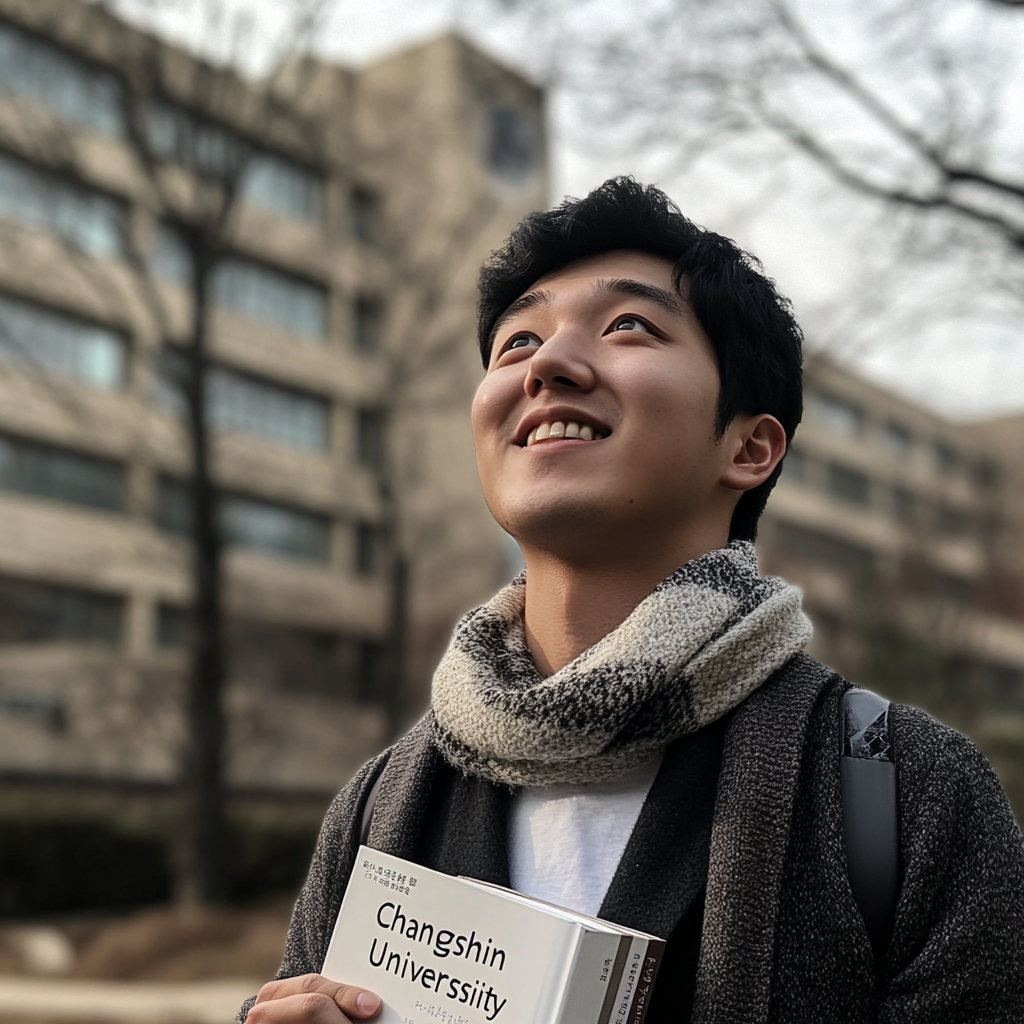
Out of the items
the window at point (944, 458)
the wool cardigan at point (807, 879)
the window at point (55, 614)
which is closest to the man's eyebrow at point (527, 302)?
the wool cardigan at point (807, 879)

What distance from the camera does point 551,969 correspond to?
52.5 inches

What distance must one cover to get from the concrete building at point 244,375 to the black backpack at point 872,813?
924 centimetres

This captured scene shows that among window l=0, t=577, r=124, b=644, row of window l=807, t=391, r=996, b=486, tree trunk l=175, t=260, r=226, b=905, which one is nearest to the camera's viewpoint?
tree trunk l=175, t=260, r=226, b=905

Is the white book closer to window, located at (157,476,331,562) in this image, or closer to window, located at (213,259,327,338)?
window, located at (157,476,331,562)

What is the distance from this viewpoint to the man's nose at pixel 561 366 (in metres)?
1.76

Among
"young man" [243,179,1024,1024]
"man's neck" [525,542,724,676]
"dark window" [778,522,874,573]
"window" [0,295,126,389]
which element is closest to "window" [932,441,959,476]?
"dark window" [778,522,874,573]

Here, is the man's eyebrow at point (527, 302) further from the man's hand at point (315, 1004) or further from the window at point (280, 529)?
the window at point (280, 529)

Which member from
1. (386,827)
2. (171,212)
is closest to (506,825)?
(386,827)

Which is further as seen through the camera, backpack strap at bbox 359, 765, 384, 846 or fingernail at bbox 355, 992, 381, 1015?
backpack strap at bbox 359, 765, 384, 846

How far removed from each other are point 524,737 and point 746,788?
0.28 meters

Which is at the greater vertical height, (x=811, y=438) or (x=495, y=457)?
(x=811, y=438)

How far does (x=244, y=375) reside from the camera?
30.9 m

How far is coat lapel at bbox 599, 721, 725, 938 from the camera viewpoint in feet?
4.96

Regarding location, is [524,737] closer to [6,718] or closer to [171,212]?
[171,212]
